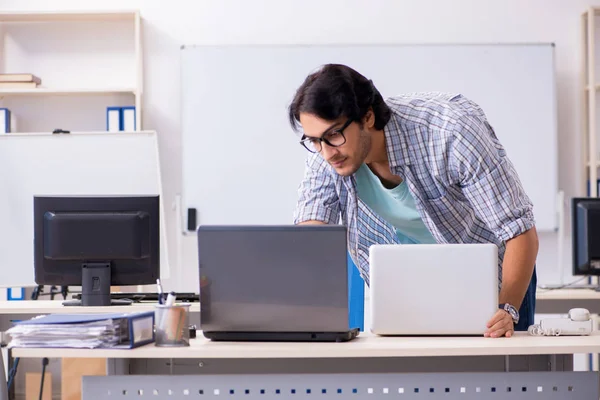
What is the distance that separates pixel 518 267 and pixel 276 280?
26.2 inches

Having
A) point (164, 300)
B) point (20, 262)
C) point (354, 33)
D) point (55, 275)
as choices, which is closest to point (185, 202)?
point (20, 262)

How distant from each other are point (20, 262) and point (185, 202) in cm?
97

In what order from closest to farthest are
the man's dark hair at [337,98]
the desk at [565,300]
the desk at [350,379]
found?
1. the desk at [350,379]
2. the man's dark hair at [337,98]
3. the desk at [565,300]

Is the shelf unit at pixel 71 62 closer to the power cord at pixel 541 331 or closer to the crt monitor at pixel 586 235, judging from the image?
the crt monitor at pixel 586 235

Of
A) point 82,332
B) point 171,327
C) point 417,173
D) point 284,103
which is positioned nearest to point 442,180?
point 417,173

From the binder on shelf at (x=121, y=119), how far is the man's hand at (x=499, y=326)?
118 inches

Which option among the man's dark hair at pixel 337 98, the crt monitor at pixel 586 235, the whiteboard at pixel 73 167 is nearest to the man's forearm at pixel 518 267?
the man's dark hair at pixel 337 98

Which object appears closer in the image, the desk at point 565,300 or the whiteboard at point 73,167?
the desk at point 565,300

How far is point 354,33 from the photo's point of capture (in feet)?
15.3

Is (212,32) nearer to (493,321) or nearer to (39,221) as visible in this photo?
(39,221)

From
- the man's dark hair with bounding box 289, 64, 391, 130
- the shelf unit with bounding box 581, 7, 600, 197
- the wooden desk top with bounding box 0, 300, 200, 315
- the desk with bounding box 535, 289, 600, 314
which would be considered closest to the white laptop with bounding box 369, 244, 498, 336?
the man's dark hair with bounding box 289, 64, 391, 130

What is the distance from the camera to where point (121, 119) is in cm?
448

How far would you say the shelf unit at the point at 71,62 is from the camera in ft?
15.2

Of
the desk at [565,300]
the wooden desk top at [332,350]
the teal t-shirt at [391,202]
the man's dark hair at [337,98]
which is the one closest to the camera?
the wooden desk top at [332,350]
